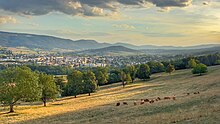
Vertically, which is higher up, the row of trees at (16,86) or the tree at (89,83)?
the row of trees at (16,86)

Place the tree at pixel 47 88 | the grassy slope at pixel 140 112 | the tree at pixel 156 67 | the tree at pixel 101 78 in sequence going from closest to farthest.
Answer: the grassy slope at pixel 140 112
the tree at pixel 47 88
the tree at pixel 101 78
the tree at pixel 156 67

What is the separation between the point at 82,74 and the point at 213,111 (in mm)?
83909

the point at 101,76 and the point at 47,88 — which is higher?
the point at 47,88

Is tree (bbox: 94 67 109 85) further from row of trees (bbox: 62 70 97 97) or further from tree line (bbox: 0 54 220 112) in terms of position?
row of trees (bbox: 62 70 97 97)

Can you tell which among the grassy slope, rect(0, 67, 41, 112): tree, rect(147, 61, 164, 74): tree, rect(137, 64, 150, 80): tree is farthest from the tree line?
rect(147, 61, 164, 74): tree

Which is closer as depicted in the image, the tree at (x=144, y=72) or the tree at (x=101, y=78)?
the tree at (x=101, y=78)

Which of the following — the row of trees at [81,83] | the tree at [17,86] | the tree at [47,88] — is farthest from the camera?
the row of trees at [81,83]

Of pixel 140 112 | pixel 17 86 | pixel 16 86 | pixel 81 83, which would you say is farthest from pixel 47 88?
pixel 140 112

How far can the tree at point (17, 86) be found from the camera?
62281 millimetres

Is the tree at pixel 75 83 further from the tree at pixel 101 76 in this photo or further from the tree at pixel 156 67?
the tree at pixel 156 67

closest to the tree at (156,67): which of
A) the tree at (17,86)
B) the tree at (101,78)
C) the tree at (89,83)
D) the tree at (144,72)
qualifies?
the tree at (144,72)

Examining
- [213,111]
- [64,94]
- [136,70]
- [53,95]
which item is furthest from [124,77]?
[213,111]

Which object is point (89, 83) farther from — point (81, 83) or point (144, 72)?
point (144, 72)

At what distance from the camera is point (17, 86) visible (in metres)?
62.6
